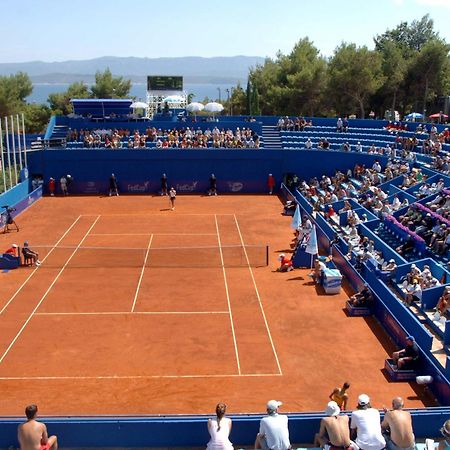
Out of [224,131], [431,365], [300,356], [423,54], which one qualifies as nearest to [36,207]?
[224,131]

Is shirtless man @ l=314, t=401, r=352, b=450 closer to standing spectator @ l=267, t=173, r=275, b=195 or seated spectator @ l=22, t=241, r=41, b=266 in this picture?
seated spectator @ l=22, t=241, r=41, b=266

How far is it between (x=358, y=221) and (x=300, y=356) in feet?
39.8

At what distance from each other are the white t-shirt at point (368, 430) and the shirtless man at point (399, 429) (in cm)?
19

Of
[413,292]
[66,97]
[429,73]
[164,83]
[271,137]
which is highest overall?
[429,73]

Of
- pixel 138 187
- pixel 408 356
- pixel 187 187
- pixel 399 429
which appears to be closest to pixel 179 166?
pixel 187 187

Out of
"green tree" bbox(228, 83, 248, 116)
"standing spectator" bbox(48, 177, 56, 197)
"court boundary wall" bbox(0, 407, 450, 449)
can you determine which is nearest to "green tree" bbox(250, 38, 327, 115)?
"green tree" bbox(228, 83, 248, 116)

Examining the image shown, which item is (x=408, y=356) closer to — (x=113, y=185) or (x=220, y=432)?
(x=220, y=432)

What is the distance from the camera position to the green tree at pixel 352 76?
5028cm

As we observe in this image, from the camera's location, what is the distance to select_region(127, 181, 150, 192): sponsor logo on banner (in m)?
40.3

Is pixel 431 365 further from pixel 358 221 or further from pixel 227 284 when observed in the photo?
pixel 358 221

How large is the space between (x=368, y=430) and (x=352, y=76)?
44872 mm

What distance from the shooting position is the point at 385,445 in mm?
9445

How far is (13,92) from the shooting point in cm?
6481

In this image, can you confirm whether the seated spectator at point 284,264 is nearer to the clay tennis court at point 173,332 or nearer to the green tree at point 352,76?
the clay tennis court at point 173,332
